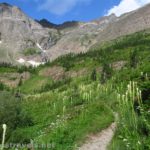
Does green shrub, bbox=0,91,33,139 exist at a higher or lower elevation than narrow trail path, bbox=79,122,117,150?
higher

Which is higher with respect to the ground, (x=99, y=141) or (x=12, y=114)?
(x=12, y=114)

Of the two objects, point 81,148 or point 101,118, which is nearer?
point 81,148

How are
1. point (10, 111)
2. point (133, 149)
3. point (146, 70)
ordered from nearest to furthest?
point (133, 149)
point (146, 70)
point (10, 111)

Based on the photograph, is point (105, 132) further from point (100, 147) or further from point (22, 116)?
point (22, 116)

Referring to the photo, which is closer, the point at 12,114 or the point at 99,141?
the point at 99,141

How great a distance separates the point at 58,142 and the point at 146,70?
11.9m

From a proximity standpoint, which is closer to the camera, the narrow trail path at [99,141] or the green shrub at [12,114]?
the narrow trail path at [99,141]

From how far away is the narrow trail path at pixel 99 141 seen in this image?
31.7 meters

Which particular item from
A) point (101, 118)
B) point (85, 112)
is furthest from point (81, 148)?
point (85, 112)

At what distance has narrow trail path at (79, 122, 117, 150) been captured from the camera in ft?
104

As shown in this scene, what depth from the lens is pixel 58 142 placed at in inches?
986

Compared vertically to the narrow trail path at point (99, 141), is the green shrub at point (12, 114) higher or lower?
higher

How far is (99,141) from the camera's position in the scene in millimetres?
34156

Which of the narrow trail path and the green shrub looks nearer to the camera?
the narrow trail path
